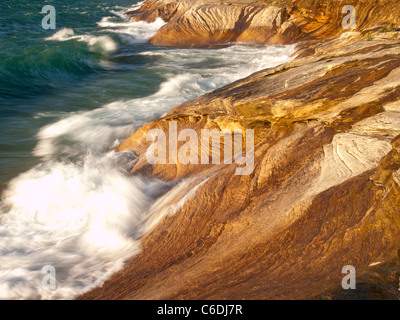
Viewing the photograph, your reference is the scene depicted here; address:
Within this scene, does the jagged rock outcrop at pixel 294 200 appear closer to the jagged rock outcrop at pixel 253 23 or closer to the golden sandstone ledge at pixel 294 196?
the golden sandstone ledge at pixel 294 196

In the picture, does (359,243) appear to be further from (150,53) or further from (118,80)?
(150,53)

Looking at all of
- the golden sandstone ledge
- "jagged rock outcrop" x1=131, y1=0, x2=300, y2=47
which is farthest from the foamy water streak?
"jagged rock outcrop" x1=131, y1=0, x2=300, y2=47

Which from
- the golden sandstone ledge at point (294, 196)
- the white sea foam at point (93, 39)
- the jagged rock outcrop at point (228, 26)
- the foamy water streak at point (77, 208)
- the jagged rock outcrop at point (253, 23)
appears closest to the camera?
the golden sandstone ledge at point (294, 196)

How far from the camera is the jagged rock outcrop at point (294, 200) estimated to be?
2908mm

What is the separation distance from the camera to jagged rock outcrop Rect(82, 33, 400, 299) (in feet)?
9.54

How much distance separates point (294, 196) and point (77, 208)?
9.70ft

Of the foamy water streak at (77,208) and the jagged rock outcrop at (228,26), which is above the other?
the jagged rock outcrop at (228,26)

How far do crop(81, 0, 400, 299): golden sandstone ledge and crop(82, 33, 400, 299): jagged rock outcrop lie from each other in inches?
0.5

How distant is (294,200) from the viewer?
→ 3537mm

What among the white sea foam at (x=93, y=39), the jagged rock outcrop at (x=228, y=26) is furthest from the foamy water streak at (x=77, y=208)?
the jagged rock outcrop at (x=228, y=26)

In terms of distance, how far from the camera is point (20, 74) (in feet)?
37.5

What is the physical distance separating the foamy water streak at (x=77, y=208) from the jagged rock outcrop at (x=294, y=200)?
26cm

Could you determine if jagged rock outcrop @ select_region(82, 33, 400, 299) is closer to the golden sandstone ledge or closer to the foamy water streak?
the golden sandstone ledge
